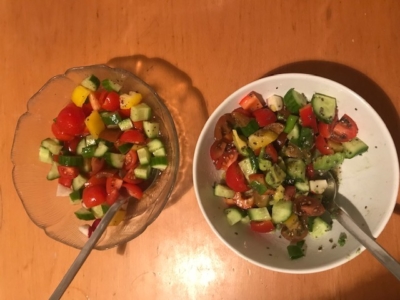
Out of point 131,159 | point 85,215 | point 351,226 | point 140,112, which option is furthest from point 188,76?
point 351,226

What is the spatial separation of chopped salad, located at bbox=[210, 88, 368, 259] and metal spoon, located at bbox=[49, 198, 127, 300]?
29 centimetres

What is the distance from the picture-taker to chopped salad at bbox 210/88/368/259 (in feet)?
3.53

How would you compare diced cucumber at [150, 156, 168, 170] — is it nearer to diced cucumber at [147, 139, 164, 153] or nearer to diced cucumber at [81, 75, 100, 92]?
diced cucumber at [147, 139, 164, 153]

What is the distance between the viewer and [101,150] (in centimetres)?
115

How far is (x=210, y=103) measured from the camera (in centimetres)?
121

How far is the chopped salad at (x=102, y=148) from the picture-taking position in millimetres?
1137

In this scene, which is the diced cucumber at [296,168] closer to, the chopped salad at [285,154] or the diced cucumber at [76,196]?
the chopped salad at [285,154]

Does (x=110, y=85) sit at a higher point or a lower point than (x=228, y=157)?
higher

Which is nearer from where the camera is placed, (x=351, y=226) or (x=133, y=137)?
(x=351, y=226)

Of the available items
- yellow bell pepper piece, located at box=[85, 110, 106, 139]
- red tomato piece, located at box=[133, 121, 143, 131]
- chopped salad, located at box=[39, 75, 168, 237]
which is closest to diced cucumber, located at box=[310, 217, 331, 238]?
chopped salad, located at box=[39, 75, 168, 237]

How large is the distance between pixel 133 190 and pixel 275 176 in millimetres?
388

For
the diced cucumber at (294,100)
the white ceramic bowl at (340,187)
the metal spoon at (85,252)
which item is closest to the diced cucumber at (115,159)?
the metal spoon at (85,252)

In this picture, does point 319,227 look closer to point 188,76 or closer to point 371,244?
point 371,244

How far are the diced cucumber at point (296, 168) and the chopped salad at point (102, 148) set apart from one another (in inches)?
13.7
